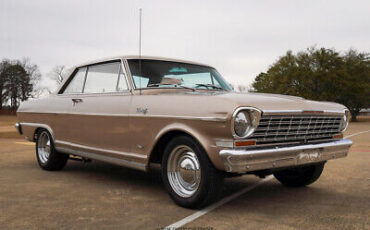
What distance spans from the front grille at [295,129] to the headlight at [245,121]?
8cm

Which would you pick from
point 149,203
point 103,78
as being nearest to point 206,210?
point 149,203

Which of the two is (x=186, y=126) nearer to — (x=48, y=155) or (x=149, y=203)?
(x=149, y=203)

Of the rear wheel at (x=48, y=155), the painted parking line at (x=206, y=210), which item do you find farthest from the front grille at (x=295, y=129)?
the rear wheel at (x=48, y=155)

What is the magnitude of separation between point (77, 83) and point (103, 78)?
0.79 metres

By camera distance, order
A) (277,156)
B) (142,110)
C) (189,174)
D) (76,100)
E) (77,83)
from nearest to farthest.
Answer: (277,156) < (189,174) < (142,110) < (76,100) < (77,83)

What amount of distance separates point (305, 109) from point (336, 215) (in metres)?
1.14

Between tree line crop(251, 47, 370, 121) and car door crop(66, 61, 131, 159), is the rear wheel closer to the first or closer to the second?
car door crop(66, 61, 131, 159)

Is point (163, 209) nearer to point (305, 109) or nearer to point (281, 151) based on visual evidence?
point (281, 151)

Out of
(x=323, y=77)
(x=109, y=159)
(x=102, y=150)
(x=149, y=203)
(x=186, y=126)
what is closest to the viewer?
(x=186, y=126)

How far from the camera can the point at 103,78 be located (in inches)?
223

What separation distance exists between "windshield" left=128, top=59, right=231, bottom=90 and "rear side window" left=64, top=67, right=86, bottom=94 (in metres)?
1.24

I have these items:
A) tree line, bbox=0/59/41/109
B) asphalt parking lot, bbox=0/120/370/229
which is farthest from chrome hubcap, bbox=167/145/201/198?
tree line, bbox=0/59/41/109

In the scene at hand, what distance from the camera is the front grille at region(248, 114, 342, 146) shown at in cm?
389

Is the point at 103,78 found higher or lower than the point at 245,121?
higher
